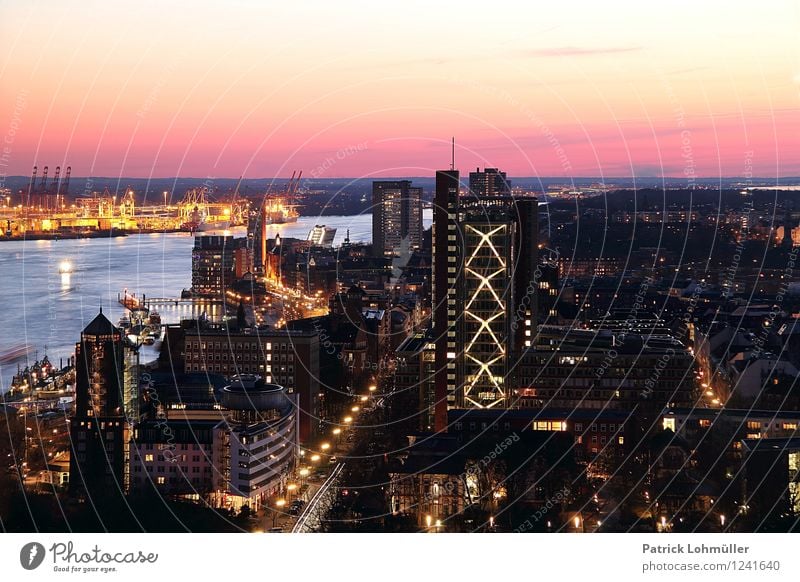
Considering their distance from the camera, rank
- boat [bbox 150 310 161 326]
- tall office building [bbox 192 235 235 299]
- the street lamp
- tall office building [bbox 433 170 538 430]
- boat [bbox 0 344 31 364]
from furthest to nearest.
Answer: tall office building [bbox 192 235 235 299] < boat [bbox 150 310 161 326] < boat [bbox 0 344 31 364] < tall office building [bbox 433 170 538 430] < the street lamp

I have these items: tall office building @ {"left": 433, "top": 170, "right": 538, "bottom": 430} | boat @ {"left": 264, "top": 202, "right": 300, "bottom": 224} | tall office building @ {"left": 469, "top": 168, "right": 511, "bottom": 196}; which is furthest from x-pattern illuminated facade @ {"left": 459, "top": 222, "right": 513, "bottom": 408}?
boat @ {"left": 264, "top": 202, "right": 300, "bottom": 224}

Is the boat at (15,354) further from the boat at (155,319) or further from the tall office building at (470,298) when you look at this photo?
the tall office building at (470,298)

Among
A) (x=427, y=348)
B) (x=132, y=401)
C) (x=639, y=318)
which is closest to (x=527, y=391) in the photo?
(x=427, y=348)

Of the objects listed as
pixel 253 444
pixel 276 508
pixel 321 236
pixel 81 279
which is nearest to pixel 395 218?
pixel 321 236

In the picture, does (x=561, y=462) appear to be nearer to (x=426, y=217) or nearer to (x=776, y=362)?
(x=776, y=362)

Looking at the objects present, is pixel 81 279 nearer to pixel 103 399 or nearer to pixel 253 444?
pixel 103 399

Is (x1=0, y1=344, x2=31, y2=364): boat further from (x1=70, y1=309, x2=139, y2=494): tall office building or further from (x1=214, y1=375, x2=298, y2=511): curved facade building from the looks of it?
(x1=214, y1=375, x2=298, y2=511): curved facade building
